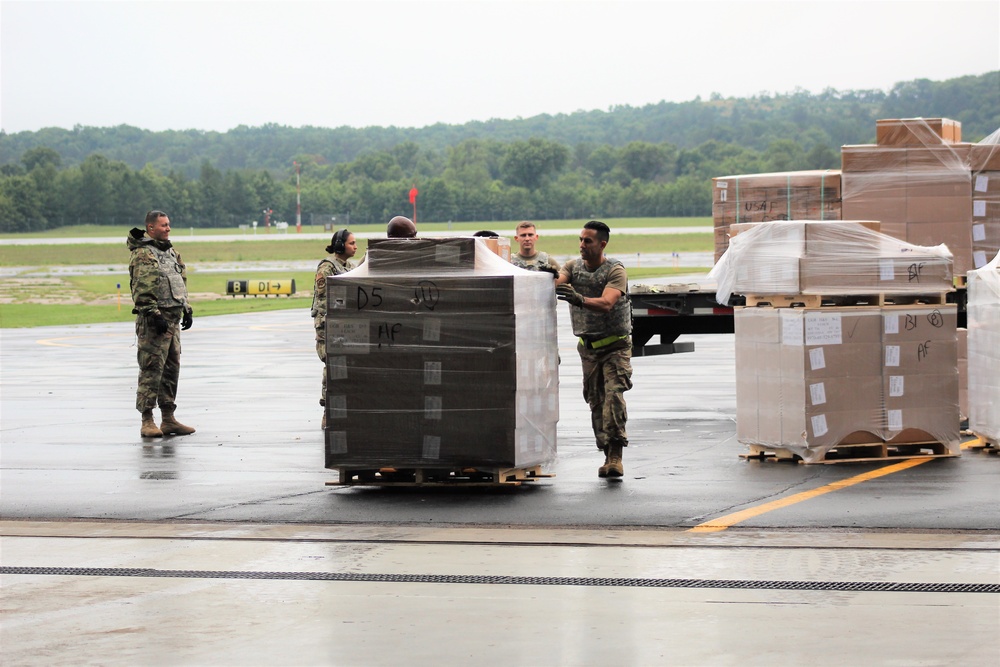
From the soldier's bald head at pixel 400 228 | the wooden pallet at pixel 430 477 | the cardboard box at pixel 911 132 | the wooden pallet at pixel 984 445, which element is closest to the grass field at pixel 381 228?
the cardboard box at pixel 911 132

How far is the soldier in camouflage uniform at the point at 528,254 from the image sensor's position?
12.6 metres

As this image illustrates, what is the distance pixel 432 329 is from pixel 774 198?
5.67 meters

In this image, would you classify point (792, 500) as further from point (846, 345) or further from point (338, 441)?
point (338, 441)

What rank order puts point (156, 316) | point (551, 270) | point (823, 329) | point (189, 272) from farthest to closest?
point (189, 272)
point (156, 316)
point (551, 270)
point (823, 329)

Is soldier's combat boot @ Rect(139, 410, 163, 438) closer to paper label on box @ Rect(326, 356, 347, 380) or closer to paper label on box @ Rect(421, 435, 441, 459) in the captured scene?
paper label on box @ Rect(326, 356, 347, 380)

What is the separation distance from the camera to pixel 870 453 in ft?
36.7

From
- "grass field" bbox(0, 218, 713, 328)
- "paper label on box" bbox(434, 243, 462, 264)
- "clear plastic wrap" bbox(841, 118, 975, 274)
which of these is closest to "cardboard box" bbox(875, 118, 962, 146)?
"clear plastic wrap" bbox(841, 118, 975, 274)

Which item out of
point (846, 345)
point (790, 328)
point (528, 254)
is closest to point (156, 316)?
point (528, 254)

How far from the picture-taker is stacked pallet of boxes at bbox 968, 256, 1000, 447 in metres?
11.2

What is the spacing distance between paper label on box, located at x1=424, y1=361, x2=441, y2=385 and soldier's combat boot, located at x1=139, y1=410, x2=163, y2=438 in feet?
15.7

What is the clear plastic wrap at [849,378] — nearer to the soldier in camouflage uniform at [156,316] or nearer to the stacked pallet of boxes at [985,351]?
the stacked pallet of boxes at [985,351]

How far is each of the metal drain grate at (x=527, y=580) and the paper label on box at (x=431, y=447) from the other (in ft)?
8.00

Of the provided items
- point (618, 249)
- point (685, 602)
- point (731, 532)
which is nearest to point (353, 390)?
point (731, 532)

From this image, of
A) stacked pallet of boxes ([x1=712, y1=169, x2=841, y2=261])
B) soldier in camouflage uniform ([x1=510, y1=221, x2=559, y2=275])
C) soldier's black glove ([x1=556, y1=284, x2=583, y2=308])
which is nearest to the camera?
soldier's black glove ([x1=556, y1=284, x2=583, y2=308])
